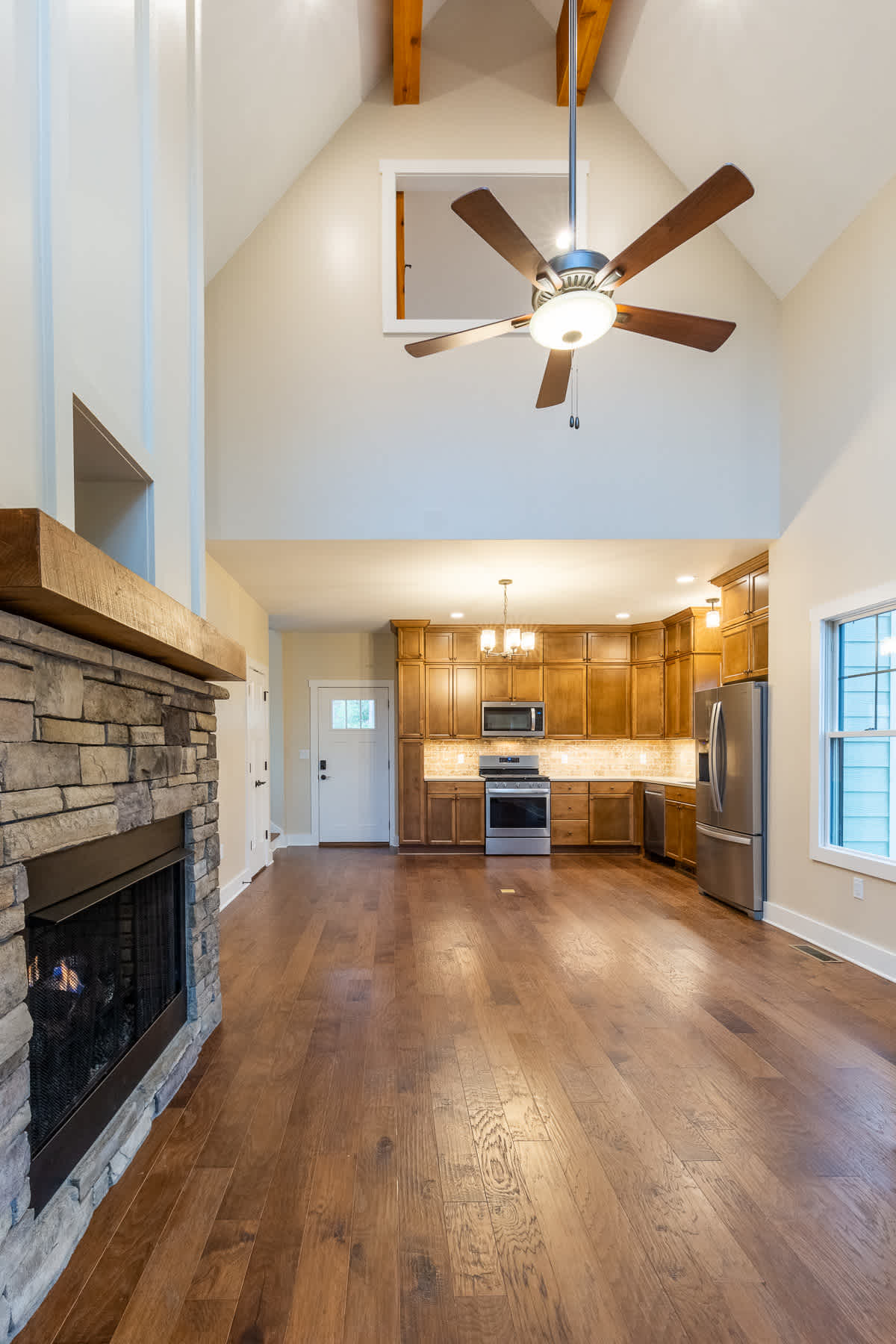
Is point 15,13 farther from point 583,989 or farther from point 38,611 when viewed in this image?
point 583,989

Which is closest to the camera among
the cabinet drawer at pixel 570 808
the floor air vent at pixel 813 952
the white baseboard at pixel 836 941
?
the white baseboard at pixel 836 941

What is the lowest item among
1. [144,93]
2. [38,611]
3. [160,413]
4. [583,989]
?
[583,989]

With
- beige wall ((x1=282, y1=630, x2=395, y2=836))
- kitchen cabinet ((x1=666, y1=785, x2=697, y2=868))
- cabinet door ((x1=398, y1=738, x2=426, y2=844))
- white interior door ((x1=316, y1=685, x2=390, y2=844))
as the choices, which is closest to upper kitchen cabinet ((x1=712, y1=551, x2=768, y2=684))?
kitchen cabinet ((x1=666, y1=785, x2=697, y2=868))

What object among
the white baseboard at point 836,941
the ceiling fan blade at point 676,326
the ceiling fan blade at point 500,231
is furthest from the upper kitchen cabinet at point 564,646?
the ceiling fan blade at point 500,231

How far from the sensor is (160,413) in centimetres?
264

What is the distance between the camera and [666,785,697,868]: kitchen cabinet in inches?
260

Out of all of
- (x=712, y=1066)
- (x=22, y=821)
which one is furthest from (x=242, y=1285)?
(x=712, y=1066)

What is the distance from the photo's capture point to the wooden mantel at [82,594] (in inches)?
51.3

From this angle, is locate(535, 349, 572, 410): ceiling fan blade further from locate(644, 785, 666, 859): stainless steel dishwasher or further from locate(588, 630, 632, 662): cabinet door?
locate(588, 630, 632, 662): cabinet door

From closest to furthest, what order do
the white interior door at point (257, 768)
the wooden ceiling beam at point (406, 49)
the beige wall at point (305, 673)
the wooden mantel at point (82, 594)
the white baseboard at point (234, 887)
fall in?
the wooden mantel at point (82, 594), the wooden ceiling beam at point (406, 49), the white baseboard at point (234, 887), the white interior door at point (257, 768), the beige wall at point (305, 673)

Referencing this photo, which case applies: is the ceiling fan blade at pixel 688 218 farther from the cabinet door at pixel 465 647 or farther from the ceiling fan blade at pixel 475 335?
the cabinet door at pixel 465 647

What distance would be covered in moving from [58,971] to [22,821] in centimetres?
55

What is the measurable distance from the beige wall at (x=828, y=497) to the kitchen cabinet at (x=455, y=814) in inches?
134

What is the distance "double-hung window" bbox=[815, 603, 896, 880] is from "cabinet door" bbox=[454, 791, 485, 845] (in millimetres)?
3935
